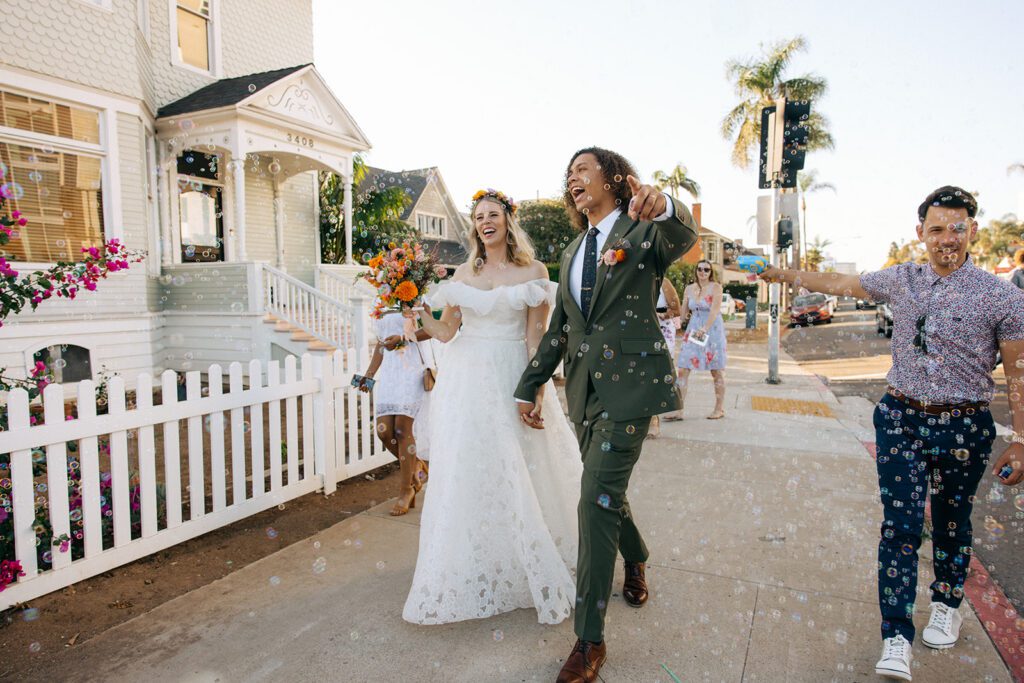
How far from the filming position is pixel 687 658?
2.77m

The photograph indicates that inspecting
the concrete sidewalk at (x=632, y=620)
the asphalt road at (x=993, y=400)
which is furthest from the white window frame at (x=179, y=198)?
the asphalt road at (x=993, y=400)

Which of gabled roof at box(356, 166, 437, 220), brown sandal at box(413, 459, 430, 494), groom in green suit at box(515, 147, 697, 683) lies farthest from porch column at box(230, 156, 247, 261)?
gabled roof at box(356, 166, 437, 220)

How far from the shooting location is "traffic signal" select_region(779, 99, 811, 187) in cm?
930

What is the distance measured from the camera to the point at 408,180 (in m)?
31.0

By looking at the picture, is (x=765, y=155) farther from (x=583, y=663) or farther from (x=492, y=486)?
(x=583, y=663)

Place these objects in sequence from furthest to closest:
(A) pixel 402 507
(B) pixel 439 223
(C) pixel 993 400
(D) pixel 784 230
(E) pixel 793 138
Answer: (B) pixel 439 223, (E) pixel 793 138, (C) pixel 993 400, (A) pixel 402 507, (D) pixel 784 230

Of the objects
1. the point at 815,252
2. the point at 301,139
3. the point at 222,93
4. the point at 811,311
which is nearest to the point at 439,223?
the point at 301,139

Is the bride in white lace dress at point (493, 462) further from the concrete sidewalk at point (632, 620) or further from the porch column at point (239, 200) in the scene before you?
the porch column at point (239, 200)

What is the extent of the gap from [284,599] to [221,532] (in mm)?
1303

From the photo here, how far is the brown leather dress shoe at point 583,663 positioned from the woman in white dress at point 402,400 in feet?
7.58

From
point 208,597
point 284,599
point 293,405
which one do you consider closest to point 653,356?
point 284,599

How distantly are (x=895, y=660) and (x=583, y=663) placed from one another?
1.25m

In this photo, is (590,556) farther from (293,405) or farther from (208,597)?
(293,405)

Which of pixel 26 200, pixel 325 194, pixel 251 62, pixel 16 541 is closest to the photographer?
pixel 16 541
